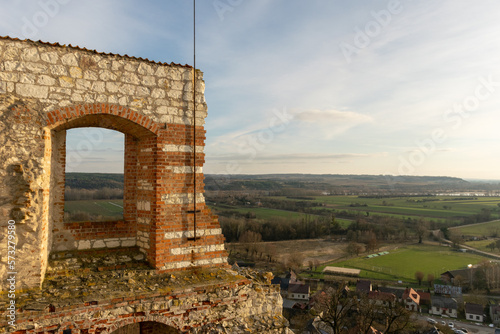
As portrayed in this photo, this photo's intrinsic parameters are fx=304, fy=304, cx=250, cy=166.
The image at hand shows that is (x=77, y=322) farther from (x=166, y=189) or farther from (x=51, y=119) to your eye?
(x=51, y=119)

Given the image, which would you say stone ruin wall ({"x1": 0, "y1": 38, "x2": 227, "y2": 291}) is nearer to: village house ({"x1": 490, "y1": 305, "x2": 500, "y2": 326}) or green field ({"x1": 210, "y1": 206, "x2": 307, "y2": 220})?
village house ({"x1": 490, "y1": 305, "x2": 500, "y2": 326})

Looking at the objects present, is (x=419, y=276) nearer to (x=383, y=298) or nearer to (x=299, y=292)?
(x=383, y=298)

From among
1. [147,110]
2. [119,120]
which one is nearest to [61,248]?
[119,120]

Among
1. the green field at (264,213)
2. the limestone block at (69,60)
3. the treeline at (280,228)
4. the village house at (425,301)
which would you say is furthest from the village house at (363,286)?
the limestone block at (69,60)

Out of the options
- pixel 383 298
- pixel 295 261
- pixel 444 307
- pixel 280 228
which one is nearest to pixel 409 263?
pixel 444 307

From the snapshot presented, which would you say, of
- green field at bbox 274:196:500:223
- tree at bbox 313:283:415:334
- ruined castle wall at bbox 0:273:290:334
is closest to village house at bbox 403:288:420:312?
tree at bbox 313:283:415:334
